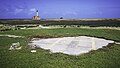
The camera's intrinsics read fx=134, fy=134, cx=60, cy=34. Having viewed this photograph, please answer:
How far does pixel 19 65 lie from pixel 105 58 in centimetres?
695

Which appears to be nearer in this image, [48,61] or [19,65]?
[19,65]

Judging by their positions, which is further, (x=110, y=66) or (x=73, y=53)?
(x=73, y=53)

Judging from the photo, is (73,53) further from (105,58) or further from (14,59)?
(14,59)

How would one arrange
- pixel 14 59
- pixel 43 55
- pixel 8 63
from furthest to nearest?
1. pixel 43 55
2. pixel 14 59
3. pixel 8 63

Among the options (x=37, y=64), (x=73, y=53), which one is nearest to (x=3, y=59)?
(x=37, y=64)

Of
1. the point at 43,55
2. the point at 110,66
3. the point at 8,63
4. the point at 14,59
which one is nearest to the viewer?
the point at 110,66

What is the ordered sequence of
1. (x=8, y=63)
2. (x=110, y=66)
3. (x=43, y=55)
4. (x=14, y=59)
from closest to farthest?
(x=110, y=66) → (x=8, y=63) → (x=14, y=59) → (x=43, y=55)

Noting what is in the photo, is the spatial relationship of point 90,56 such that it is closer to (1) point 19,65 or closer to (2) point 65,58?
(2) point 65,58

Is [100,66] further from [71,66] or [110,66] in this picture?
[71,66]

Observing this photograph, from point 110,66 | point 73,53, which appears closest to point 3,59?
point 73,53

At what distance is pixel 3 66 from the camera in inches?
380

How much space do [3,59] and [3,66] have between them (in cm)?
175

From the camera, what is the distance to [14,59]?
1123 cm

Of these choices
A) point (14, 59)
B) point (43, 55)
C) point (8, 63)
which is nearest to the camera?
point (8, 63)
